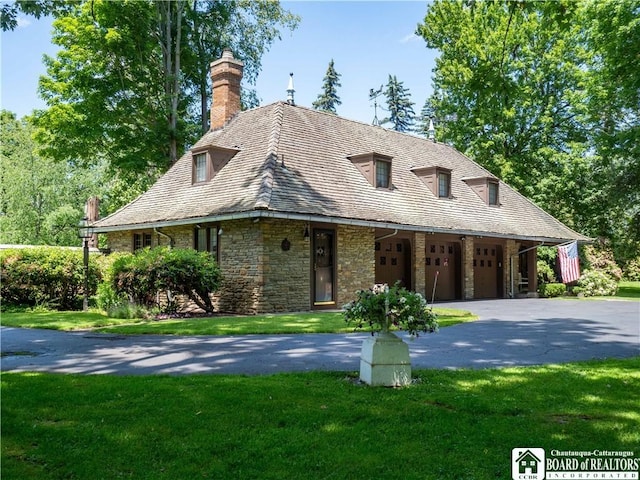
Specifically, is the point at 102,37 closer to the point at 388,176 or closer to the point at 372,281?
the point at 388,176

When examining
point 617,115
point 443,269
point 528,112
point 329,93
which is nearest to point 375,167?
point 443,269

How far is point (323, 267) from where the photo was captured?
1750 cm

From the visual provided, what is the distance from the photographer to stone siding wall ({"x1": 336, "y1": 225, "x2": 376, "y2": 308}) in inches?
701

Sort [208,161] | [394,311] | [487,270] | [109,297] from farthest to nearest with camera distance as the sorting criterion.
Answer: [487,270], [208,161], [109,297], [394,311]

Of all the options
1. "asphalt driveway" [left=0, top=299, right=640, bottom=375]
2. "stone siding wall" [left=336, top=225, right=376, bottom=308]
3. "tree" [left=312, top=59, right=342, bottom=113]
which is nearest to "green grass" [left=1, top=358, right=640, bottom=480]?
"asphalt driveway" [left=0, top=299, right=640, bottom=375]

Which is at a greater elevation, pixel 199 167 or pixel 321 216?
pixel 199 167

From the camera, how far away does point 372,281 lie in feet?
62.0

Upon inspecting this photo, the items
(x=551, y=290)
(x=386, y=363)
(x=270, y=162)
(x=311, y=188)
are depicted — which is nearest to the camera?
(x=386, y=363)

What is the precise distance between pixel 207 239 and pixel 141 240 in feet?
15.0

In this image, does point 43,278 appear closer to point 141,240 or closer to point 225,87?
point 141,240

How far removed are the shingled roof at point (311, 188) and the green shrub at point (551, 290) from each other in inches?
91.8

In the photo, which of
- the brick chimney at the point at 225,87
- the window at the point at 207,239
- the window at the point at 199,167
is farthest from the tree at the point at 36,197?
the window at the point at 207,239

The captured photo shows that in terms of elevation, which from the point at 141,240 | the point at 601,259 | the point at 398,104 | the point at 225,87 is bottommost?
the point at 601,259

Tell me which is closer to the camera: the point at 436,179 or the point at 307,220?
the point at 307,220
